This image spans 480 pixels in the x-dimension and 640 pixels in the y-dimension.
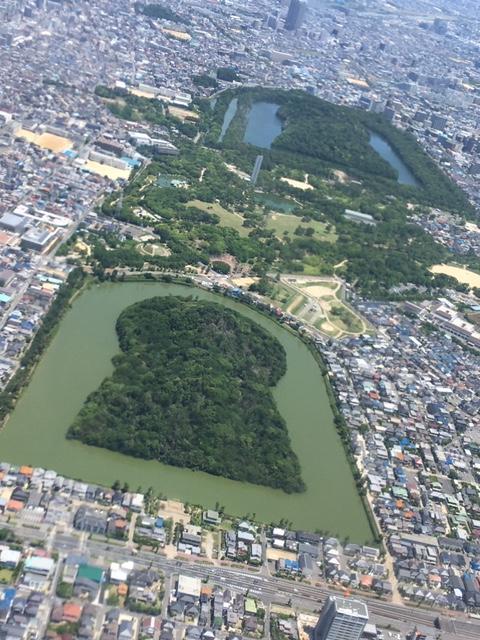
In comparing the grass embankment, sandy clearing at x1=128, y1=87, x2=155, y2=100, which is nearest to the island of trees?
the grass embankment

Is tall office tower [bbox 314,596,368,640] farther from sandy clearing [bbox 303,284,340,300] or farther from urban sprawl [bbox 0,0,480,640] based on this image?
sandy clearing [bbox 303,284,340,300]

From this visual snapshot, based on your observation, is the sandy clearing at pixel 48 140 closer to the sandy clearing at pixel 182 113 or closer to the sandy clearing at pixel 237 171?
the sandy clearing at pixel 237 171

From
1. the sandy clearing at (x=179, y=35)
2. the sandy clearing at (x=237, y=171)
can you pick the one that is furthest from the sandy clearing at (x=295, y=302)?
the sandy clearing at (x=179, y=35)

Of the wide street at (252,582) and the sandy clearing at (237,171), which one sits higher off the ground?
the wide street at (252,582)

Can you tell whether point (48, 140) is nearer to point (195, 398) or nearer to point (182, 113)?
point (182, 113)

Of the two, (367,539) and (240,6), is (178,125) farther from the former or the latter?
(240,6)
